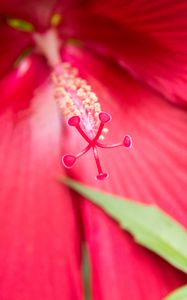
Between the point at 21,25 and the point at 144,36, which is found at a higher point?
the point at 21,25

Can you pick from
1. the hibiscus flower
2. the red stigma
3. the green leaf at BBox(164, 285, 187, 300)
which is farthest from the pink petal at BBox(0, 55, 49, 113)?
the green leaf at BBox(164, 285, 187, 300)

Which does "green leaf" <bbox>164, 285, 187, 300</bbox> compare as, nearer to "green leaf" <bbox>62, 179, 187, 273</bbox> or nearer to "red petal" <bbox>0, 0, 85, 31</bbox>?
"green leaf" <bbox>62, 179, 187, 273</bbox>

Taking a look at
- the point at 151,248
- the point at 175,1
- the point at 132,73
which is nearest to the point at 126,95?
the point at 132,73

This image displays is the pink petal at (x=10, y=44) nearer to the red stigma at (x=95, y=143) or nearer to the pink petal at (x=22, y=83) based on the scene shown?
the pink petal at (x=22, y=83)

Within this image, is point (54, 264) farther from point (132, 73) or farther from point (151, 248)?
point (132, 73)

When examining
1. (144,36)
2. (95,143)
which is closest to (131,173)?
(95,143)

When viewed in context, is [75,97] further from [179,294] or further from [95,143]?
A: [179,294]
